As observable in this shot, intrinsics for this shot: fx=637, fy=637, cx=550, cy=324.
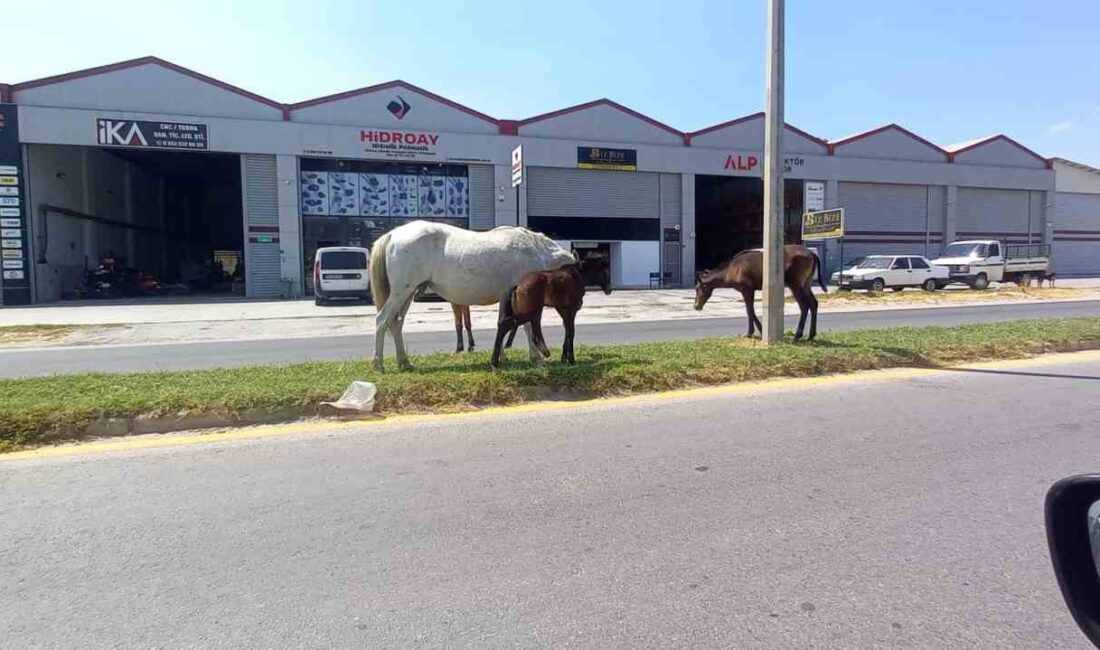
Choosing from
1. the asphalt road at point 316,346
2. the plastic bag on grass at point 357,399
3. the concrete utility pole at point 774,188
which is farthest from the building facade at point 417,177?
the plastic bag on grass at point 357,399

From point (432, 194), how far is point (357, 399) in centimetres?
2674

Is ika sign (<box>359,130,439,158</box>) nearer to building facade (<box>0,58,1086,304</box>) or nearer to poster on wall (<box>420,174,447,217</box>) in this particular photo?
building facade (<box>0,58,1086,304</box>)

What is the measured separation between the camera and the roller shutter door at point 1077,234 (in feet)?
141

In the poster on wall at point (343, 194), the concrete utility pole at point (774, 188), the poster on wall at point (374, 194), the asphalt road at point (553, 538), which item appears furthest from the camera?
the poster on wall at point (374, 194)

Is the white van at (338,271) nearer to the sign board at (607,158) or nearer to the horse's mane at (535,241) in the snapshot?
the sign board at (607,158)

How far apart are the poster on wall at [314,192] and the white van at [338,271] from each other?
8221mm

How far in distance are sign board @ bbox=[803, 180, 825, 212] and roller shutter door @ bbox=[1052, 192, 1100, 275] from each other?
1892 centimetres

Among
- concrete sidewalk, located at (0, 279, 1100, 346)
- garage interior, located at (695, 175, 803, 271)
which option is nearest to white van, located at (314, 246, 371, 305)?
concrete sidewalk, located at (0, 279, 1100, 346)

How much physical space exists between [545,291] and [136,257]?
129 feet

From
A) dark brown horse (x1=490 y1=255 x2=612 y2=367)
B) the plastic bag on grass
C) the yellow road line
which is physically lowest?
the yellow road line

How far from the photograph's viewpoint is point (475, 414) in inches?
241

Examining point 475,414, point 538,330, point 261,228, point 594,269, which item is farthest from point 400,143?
point 475,414

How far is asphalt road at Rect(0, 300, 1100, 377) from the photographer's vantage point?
10219mm

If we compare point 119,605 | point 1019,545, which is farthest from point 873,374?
point 119,605
